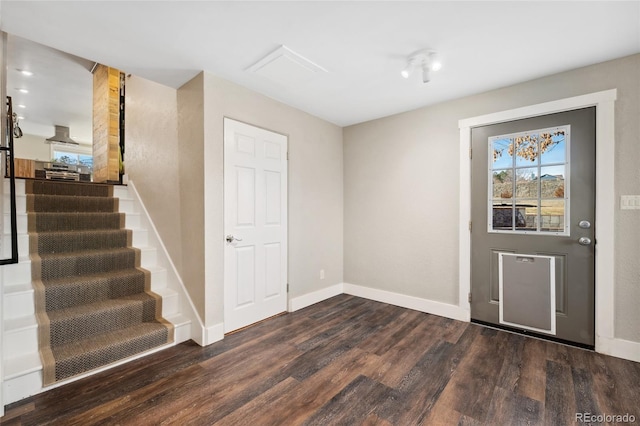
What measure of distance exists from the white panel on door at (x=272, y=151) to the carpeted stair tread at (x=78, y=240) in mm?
1889

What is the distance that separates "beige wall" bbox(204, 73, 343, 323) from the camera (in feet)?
8.36

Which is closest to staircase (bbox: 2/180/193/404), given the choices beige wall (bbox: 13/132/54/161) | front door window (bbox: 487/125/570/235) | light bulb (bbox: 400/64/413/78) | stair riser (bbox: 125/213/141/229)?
stair riser (bbox: 125/213/141/229)

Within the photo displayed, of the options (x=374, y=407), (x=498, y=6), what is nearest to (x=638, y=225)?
(x=498, y=6)

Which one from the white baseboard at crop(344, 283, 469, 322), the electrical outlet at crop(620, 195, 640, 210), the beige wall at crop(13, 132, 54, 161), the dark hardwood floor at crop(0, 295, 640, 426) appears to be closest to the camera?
the dark hardwood floor at crop(0, 295, 640, 426)

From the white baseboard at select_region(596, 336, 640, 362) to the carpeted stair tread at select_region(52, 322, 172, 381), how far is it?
3.74 meters

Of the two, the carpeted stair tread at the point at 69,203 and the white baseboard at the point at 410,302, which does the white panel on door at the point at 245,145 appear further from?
the white baseboard at the point at 410,302

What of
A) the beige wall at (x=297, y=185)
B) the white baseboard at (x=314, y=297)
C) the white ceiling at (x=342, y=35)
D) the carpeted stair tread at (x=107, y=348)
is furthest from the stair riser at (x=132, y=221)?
the white baseboard at (x=314, y=297)

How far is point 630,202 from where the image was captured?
86.7 inches

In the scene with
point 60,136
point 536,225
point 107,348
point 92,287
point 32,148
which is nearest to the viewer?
point 107,348

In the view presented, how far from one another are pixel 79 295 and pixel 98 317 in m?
0.33

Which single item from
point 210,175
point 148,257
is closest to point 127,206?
point 148,257

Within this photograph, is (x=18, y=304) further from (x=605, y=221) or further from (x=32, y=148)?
(x=32, y=148)

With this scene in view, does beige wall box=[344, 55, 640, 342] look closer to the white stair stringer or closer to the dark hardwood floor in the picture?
the dark hardwood floor

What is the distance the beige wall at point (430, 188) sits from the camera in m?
2.22
